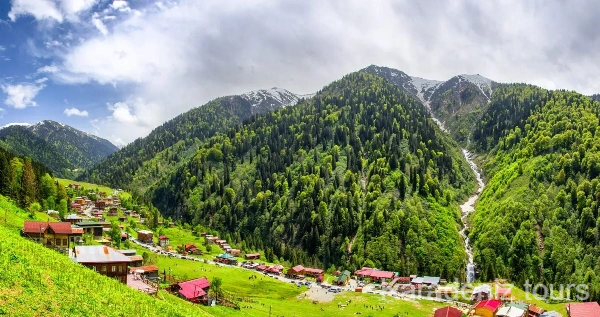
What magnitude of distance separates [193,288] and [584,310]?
8549cm

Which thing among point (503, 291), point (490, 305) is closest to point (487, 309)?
point (490, 305)

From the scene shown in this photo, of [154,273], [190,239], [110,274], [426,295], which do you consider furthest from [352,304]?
[190,239]

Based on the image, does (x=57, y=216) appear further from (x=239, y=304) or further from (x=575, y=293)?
(x=575, y=293)

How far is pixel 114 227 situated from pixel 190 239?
162 ft

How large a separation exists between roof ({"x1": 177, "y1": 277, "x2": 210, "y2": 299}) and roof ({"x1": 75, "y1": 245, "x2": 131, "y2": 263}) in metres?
21.7

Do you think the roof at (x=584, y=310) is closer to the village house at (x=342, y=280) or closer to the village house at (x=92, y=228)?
the village house at (x=342, y=280)

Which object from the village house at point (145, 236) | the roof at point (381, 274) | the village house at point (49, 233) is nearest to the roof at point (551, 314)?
the roof at point (381, 274)

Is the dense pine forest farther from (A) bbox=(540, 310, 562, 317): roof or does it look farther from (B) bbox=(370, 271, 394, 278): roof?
(A) bbox=(540, 310, 562, 317): roof

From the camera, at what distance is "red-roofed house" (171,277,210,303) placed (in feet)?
294

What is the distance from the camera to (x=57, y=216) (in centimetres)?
13012

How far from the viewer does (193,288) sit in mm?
93375

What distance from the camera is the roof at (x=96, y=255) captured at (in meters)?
70.5

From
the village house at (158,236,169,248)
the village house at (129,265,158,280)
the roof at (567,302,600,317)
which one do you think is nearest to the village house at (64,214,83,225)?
the village house at (129,265,158,280)

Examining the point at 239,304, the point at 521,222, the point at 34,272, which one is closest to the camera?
the point at 34,272
